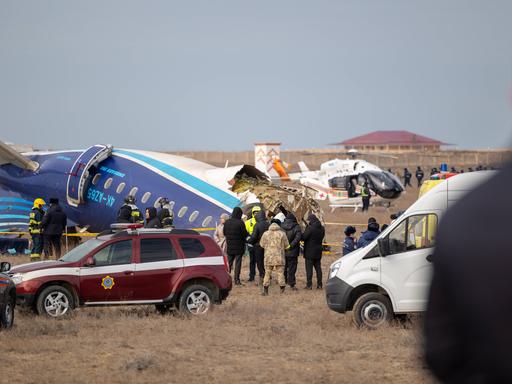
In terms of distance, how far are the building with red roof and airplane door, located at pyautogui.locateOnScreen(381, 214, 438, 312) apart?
164m

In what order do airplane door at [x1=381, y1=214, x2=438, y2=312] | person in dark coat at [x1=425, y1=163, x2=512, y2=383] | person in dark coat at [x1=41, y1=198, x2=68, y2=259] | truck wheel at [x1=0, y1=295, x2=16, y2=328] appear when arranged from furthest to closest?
person in dark coat at [x1=41, y1=198, x2=68, y2=259]
airplane door at [x1=381, y1=214, x2=438, y2=312]
truck wheel at [x1=0, y1=295, x2=16, y2=328]
person in dark coat at [x1=425, y1=163, x2=512, y2=383]

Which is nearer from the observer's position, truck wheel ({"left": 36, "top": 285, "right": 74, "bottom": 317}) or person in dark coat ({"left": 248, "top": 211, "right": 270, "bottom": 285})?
truck wheel ({"left": 36, "top": 285, "right": 74, "bottom": 317})

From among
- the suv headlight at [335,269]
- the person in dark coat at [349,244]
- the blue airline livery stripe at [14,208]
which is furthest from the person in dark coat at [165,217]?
the suv headlight at [335,269]

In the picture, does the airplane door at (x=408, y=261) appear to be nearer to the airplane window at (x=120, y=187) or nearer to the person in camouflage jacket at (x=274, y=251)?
the person in camouflage jacket at (x=274, y=251)

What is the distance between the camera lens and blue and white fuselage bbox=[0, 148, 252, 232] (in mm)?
27062

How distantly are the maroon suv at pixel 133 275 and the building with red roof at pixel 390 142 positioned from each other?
163m

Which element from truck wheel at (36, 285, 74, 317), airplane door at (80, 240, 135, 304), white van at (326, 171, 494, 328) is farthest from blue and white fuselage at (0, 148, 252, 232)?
white van at (326, 171, 494, 328)

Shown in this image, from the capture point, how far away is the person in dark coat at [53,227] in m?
25.3

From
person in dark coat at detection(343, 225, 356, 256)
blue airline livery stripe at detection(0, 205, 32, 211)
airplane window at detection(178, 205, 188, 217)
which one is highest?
blue airline livery stripe at detection(0, 205, 32, 211)

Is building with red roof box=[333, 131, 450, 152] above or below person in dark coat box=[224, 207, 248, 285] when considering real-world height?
above

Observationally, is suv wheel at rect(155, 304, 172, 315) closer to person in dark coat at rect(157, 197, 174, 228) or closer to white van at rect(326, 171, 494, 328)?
white van at rect(326, 171, 494, 328)

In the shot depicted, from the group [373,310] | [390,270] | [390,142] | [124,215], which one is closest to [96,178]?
A: [124,215]

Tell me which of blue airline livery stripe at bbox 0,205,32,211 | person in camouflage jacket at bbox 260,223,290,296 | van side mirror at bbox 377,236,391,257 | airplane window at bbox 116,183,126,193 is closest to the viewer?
van side mirror at bbox 377,236,391,257

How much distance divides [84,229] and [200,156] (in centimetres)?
A: 9105
